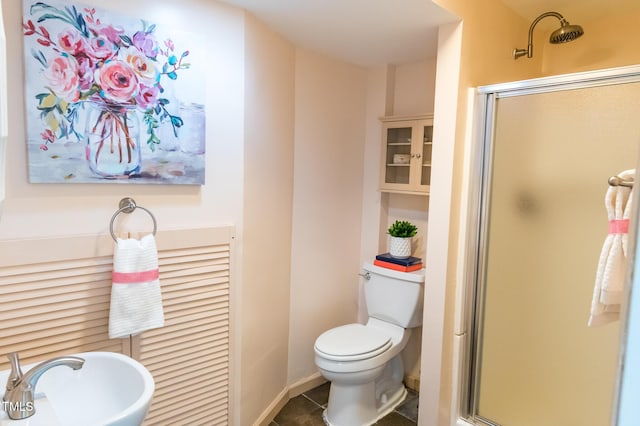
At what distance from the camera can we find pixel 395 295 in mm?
2236

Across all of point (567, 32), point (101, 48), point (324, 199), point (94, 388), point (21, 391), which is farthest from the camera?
point (324, 199)

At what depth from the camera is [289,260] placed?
2.23m

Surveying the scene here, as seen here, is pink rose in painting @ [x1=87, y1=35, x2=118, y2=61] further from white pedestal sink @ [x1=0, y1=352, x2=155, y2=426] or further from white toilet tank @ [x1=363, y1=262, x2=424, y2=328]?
white toilet tank @ [x1=363, y1=262, x2=424, y2=328]

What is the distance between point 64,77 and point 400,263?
1767mm

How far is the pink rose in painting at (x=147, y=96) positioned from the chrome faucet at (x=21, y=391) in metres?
0.88

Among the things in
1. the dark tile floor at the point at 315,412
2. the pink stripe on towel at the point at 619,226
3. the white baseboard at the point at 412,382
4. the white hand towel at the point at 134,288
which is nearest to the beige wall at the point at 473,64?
the dark tile floor at the point at 315,412

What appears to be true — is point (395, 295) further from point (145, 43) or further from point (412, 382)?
point (145, 43)

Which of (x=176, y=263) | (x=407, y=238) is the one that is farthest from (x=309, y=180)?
(x=176, y=263)

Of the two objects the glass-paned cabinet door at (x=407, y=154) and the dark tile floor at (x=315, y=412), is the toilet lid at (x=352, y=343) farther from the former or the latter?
the glass-paned cabinet door at (x=407, y=154)

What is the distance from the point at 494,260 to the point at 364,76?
56.7 inches

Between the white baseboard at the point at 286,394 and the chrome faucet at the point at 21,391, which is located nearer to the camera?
the chrome faucet at the point at 21,391

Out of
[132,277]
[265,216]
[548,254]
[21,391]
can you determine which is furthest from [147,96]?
[548,254]

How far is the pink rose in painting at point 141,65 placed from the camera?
138cm

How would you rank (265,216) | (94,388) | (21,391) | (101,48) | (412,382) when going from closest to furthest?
(21,391)
(94,388)
(101,48)
(265,216)
(412,382)
